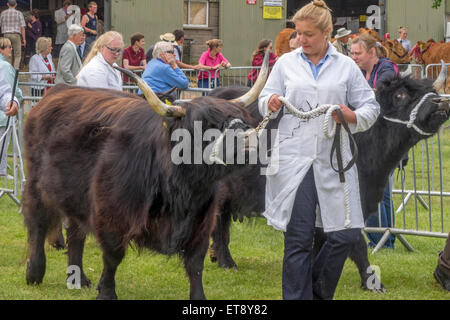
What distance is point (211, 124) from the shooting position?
507cm

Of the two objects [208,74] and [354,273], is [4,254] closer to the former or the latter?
[354,273]

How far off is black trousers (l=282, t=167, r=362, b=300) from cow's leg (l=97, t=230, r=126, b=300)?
136 cm

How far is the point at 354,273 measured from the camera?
7.15 metres

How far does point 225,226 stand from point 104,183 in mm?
2113

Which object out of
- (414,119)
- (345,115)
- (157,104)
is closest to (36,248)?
(157,104)

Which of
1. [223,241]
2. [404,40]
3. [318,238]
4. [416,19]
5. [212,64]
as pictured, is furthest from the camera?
[416,19]

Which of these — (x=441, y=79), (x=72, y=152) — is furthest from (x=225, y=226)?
(x=441, y=79)

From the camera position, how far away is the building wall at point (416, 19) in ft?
83.7

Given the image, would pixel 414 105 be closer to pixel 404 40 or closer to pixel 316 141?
pixel 316 141

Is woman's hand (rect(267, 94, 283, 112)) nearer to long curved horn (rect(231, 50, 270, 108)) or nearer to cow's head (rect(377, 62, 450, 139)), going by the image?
long curved horn (rect(231, 50, 270, 108))

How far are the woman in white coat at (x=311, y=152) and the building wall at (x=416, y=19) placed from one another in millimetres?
21490

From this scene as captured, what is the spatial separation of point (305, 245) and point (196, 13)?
61.3 ft

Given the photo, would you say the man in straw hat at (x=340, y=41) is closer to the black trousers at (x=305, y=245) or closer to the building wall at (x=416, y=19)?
the black trousers at (x=305, y=245)

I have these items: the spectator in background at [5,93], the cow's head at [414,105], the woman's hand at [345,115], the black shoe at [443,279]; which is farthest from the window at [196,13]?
the woman's hand at [345,115]
